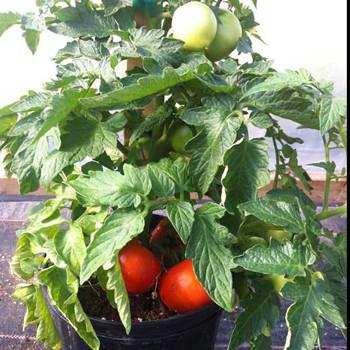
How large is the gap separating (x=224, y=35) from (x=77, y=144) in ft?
0.74

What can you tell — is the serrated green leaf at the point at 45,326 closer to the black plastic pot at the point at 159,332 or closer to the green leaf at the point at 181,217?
the black plastic pot at the point at 159,332

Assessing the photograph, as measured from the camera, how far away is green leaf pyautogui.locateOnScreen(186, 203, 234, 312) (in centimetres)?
56

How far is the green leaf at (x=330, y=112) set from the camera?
1.66ft

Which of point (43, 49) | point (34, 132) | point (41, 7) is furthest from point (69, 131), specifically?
point (43, 49)

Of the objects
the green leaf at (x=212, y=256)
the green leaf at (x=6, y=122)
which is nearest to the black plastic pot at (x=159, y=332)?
the green leaf at (x=212, y=256)

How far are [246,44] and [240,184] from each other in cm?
25

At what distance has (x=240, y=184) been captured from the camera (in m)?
0.58

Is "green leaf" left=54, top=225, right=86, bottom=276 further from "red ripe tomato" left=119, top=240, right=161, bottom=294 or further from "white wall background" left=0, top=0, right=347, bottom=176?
"white wall background" left=0, top=0, right=347, bottom=176

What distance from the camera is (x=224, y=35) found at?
25.9 inches

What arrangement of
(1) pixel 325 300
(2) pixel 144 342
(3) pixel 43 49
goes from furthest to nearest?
1. (3) pixel 43 49
2. (2) pixel 144 342
3. (1) pixel 325 300

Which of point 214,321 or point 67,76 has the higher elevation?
point 67,76

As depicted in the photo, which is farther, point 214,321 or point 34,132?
point 214,321

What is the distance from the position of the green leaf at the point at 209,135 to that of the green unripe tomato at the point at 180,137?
0.10 meters

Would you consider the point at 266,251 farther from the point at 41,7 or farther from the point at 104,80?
the point at 41,7
